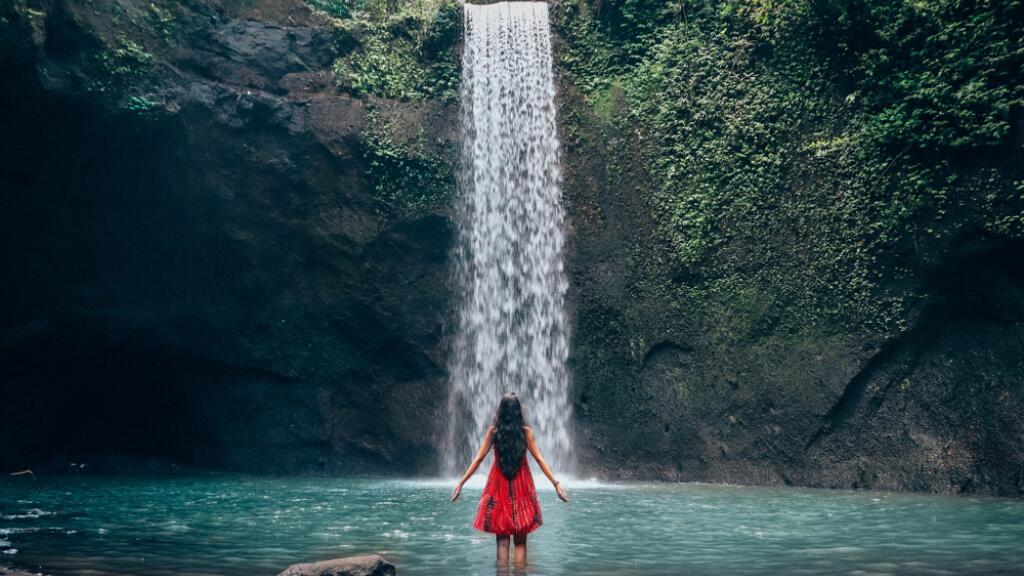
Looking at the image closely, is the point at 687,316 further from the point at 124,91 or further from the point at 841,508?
Result: the point at 124,91

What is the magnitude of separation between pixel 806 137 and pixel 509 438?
9.90 metres

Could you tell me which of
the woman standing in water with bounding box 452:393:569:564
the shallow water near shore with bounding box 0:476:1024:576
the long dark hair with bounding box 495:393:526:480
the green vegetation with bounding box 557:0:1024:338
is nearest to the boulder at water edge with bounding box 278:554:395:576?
the shallow water near shore with bounding box 0:476:1024:576

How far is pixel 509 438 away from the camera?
6547 mm

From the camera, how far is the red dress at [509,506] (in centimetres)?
641

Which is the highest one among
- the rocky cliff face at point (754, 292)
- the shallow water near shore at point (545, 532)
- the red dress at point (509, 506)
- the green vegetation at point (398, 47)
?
the green vegetation at point (398, 47)

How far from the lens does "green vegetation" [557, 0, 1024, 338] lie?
12.6 m

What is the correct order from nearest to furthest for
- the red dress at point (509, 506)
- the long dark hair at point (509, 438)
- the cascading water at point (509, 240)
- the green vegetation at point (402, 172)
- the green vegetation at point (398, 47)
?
1. the red dress at point (509, 506)
2. the long dark hair at point (509, 438)
3. the cascading water at point (509, 240)
4. the green vegetation at point (402, 172)
5. the green vegetation at point (398, 47)

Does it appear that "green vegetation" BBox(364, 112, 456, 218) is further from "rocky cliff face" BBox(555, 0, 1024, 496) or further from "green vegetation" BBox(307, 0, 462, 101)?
"rocky cliff face" BBox(555, 0, 1024, 496)

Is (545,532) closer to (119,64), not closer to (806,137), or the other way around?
(806,137)

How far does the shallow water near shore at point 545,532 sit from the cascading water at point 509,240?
11.2 ft

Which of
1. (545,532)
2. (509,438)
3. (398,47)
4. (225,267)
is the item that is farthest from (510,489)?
→ (398,47)

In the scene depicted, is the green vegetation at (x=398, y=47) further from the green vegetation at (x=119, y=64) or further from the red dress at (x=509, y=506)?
the red dress at (x=509, y=506)

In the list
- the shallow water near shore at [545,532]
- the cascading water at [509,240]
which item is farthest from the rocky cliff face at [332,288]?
the shallow water near shore at [545,532]

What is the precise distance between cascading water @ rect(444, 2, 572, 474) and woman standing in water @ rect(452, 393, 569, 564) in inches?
357
